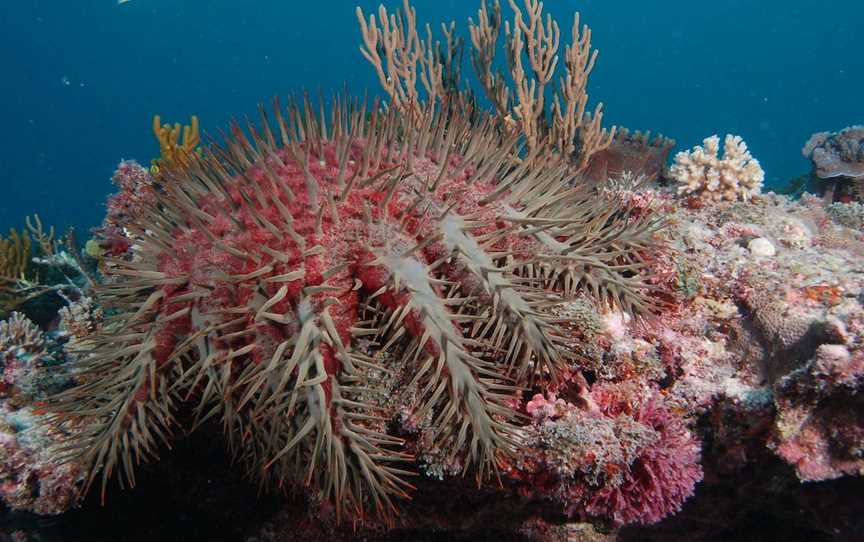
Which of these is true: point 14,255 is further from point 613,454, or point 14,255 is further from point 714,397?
point 714,397

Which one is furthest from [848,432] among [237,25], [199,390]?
[237,25]

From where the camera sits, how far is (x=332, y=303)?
122 inches

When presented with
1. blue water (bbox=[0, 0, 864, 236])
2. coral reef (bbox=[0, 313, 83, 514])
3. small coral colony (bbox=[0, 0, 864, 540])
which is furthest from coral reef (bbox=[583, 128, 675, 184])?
blue water (bbox=[0, 0, 864, 236])

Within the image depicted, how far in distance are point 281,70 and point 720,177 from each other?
501 ft

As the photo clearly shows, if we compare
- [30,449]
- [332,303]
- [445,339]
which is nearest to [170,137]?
[30,449]

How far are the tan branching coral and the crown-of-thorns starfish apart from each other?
2948 millimetres

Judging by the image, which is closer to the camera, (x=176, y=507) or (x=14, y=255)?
(x=176, y=507)

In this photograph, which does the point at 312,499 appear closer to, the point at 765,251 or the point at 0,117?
the point at 765,251

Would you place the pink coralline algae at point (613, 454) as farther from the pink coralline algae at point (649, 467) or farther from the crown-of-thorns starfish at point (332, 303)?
the crown-of-thorns starfish at point (332, 303)

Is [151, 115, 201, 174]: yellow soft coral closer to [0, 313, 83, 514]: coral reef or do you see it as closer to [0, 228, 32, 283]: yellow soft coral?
[0, 313, 83, 514]: coral reef

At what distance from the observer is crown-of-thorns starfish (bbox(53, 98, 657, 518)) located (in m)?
3.03

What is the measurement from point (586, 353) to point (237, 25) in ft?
551

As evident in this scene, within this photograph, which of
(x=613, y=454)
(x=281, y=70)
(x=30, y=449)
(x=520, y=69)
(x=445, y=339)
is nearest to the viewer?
(x=445, y=339)

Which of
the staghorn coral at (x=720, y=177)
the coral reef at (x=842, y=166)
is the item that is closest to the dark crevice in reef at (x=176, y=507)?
the staghorn coral at (x=720, y=177)
